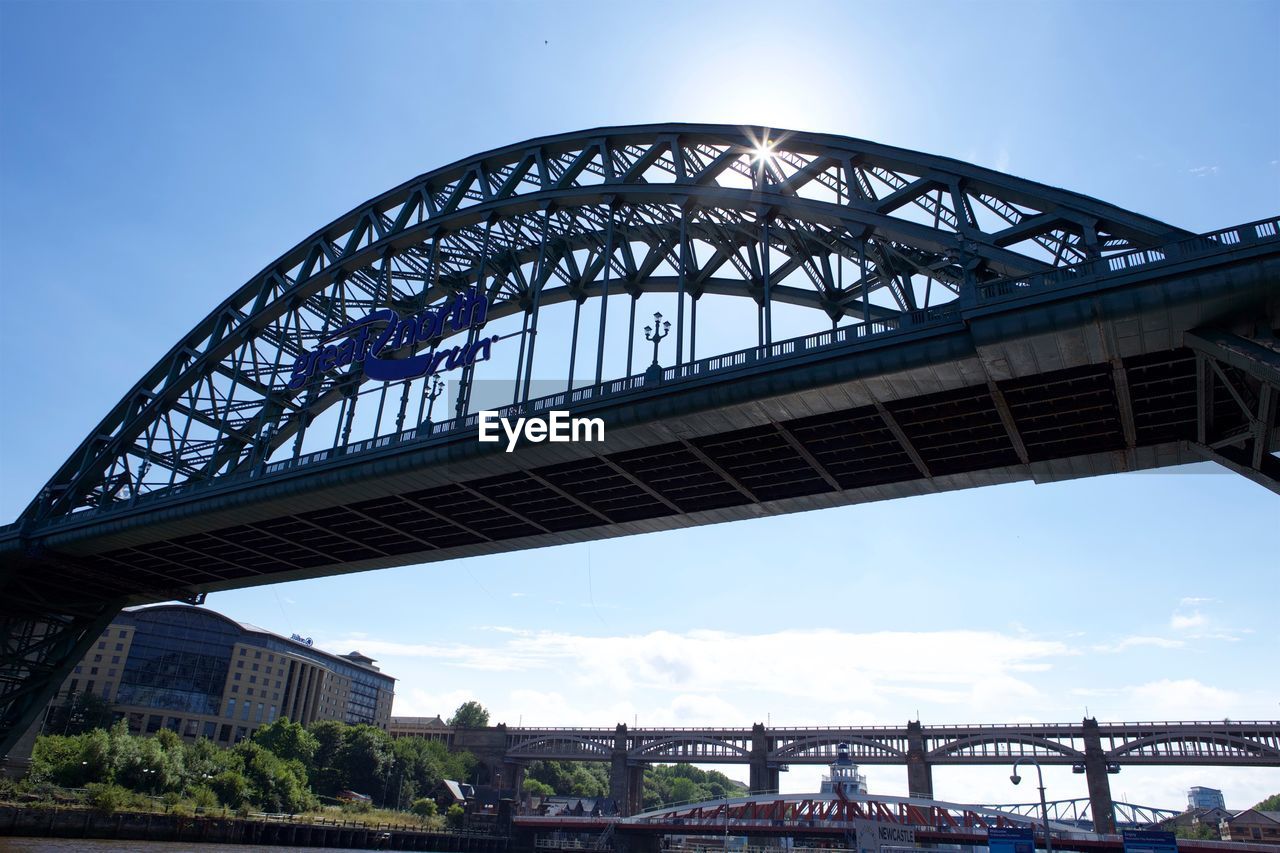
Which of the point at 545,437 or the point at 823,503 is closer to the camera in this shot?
the point at 545,437

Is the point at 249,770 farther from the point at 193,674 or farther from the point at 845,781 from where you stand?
the point at 845,781

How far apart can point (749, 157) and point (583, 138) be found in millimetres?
10315

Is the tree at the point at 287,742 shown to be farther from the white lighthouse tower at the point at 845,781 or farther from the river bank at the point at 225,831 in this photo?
the white lighthouse tower at the point at 845,781

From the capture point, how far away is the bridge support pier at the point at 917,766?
99938mm

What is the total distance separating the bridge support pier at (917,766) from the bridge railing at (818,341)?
80506mm

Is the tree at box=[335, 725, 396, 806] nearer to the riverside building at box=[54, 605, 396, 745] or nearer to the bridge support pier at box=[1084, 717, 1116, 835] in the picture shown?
the riverside building at box=[54, 605, 396, 745]

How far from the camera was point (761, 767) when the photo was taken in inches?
4363

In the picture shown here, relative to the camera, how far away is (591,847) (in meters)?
102

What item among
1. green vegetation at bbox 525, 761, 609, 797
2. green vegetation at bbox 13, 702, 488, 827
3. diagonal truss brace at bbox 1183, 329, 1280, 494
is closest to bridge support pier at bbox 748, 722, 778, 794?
green vegetation at bbox 13, 702, 488, 827

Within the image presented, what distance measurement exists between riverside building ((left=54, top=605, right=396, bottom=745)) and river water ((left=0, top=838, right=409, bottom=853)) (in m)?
61.0

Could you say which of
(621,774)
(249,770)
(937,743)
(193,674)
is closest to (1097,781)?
(937,743)

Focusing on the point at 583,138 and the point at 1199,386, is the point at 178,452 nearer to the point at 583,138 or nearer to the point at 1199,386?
the point at 583,138

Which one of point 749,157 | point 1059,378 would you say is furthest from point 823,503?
point 749,157

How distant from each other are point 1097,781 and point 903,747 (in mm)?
20252
